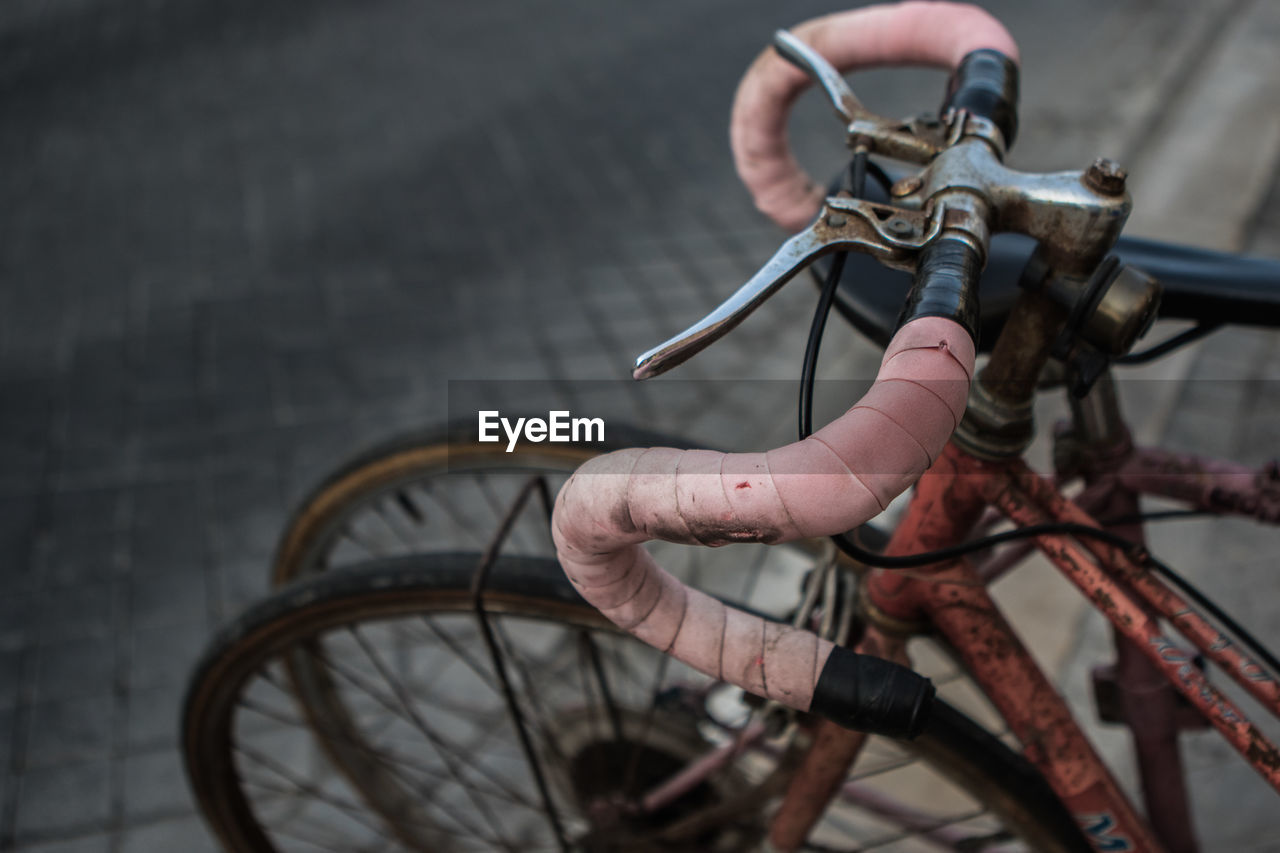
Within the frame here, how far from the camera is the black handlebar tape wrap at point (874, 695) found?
3.23 ft

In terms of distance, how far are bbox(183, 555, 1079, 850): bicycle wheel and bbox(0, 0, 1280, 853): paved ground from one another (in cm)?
40

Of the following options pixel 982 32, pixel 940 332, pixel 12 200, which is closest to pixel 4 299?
pixel 12 200

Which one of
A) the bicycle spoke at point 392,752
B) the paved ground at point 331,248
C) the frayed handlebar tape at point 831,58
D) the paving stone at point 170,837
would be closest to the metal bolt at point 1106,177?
the frayed handlebar tape at point 831,58

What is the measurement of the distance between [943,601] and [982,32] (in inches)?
26.7

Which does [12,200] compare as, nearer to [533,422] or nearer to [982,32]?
[533,422]

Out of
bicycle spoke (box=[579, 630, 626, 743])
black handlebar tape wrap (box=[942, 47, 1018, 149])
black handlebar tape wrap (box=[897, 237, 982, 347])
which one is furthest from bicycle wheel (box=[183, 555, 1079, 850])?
black handlebar tape wrap (box=[942, 47, 1018, 149])

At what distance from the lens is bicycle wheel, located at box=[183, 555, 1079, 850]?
54.1 inches

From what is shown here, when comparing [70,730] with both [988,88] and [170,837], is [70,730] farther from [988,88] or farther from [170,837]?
[988,88]

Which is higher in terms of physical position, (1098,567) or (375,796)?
(1098,567)

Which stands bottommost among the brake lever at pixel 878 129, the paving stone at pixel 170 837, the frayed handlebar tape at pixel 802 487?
the paving stone at pixel 170 837

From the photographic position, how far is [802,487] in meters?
0.77

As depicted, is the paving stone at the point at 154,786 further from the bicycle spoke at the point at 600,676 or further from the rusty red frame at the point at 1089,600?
the rusty red frame at the point at 1089,600

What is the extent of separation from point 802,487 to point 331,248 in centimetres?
340

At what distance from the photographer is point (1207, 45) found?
5238 mm
